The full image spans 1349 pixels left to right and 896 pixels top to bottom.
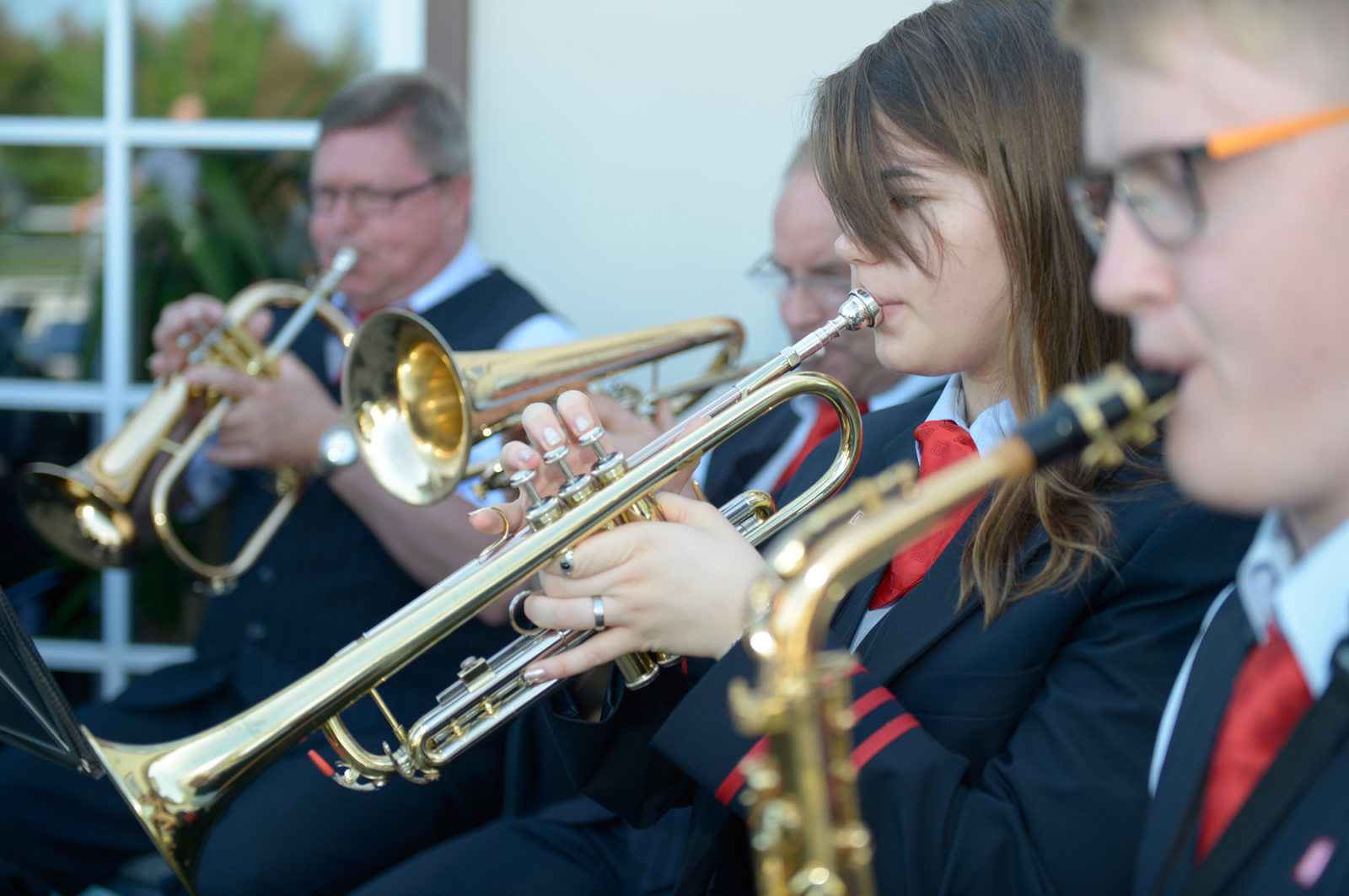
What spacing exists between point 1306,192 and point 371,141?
79.1 inches

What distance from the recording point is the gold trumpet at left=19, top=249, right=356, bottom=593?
6.91 ft

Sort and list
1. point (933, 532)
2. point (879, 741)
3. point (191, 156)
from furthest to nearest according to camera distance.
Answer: point (191, 156) < point (933, 532) < point (879, 741)

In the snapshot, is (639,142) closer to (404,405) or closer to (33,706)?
(404,405)

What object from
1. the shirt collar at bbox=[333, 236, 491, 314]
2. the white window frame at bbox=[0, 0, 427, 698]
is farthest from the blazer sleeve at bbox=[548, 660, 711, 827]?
the white window frame at bbox=[0, 0, 427, 698]

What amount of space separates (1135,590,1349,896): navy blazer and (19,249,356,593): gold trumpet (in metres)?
1.69

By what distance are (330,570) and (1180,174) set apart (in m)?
1.80

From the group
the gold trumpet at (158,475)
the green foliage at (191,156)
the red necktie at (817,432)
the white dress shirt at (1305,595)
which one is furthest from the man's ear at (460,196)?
the white dress shirt at (1305,595)

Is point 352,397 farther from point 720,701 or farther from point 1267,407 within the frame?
point 1267,407

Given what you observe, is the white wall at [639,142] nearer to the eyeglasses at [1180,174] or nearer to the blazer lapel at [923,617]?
the blazer lapel at [923,617]

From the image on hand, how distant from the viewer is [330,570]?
216 cm

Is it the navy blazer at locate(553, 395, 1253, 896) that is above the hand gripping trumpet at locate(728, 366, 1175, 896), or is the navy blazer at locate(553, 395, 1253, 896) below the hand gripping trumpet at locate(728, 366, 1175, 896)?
below

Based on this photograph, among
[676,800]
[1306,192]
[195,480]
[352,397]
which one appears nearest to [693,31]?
[352,397]

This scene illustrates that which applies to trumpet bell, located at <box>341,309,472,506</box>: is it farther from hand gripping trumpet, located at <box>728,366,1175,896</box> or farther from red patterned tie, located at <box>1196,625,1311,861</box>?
red patterned tie, located at <box>1196,625,1311,861</box>

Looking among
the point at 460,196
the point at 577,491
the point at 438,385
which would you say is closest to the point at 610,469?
the point at 577,491
